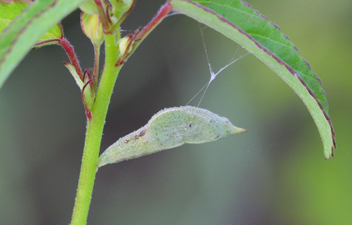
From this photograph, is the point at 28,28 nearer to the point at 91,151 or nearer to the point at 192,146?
the point at 91,151

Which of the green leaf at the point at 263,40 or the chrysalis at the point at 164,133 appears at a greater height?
the green leaf at the point at 263,40

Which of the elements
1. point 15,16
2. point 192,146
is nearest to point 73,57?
point 15,16

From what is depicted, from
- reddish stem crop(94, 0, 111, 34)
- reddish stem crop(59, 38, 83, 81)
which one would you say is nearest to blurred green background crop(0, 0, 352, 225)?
reddish stem crop(59, 38, 83, 81)

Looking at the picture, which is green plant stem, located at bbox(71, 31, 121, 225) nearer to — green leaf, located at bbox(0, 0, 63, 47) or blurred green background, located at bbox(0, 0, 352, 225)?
green leaf, located at bbox(0, 0, 63, 47)

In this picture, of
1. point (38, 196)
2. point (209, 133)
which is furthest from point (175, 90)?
point (209, 133)

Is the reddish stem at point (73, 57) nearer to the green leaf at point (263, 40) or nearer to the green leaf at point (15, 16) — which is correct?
the green leaf at point (15, 16)

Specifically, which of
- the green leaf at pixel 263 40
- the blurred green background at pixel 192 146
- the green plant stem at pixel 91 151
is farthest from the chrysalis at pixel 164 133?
the blurred green background at pixel 192 146

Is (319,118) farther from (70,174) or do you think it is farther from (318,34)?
(70,174)
